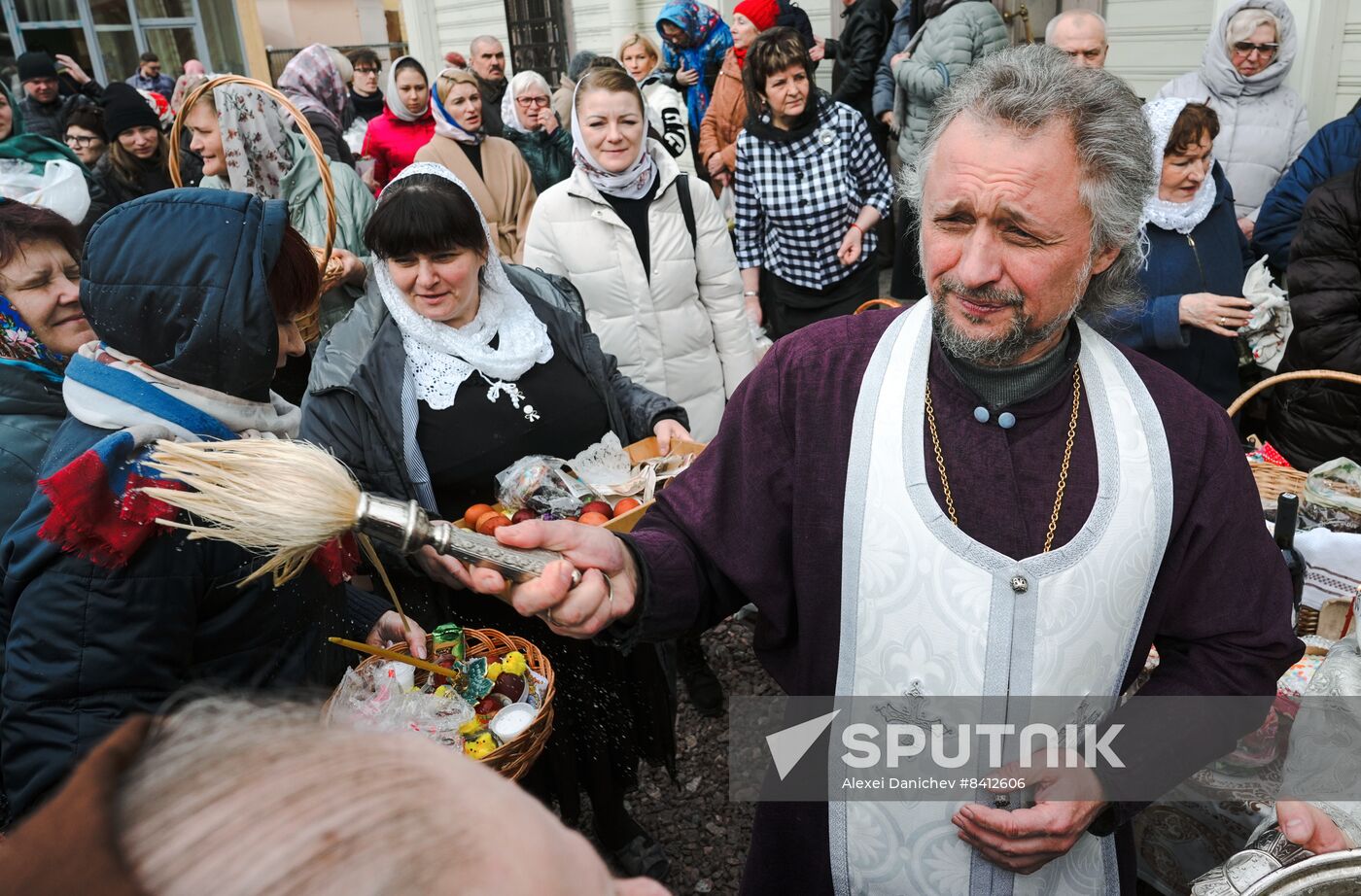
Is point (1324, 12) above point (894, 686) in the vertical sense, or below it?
above

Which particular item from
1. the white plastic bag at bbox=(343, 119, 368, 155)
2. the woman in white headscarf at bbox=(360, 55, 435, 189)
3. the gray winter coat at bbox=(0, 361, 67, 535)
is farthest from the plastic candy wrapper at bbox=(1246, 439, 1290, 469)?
the white plastic bag at bbox=(343, 119, 368, 155)

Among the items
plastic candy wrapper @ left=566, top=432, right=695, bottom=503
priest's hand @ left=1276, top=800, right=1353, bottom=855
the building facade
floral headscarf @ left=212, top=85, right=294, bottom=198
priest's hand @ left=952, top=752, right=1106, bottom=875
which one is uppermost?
the building facade

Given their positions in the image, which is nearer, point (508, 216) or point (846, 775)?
point (846, 775)

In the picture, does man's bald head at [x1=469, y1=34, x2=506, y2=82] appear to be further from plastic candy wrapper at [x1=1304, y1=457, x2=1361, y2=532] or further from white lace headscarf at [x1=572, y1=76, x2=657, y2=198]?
plastic candy wrapper at [x1=1304, y1=457, x2=1361, y2=532]

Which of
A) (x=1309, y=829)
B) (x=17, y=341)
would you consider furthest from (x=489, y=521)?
(x=1309, y=829)

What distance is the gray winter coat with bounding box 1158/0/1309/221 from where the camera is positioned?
4996mm

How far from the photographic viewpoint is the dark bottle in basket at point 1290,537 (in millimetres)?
2543

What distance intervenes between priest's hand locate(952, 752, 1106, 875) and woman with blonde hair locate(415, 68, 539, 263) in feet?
14.2

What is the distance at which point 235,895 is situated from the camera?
0.52 m

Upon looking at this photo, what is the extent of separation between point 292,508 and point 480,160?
14.7ft

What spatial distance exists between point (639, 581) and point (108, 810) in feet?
3.76

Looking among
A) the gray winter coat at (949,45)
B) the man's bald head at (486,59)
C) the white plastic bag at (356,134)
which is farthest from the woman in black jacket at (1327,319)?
the white plastic bag at (356,134)

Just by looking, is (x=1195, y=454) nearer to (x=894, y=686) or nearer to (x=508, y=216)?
(x=894, y=686)

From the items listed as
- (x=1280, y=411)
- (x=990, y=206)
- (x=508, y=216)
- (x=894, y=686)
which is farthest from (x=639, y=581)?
(x=508, y=216)
